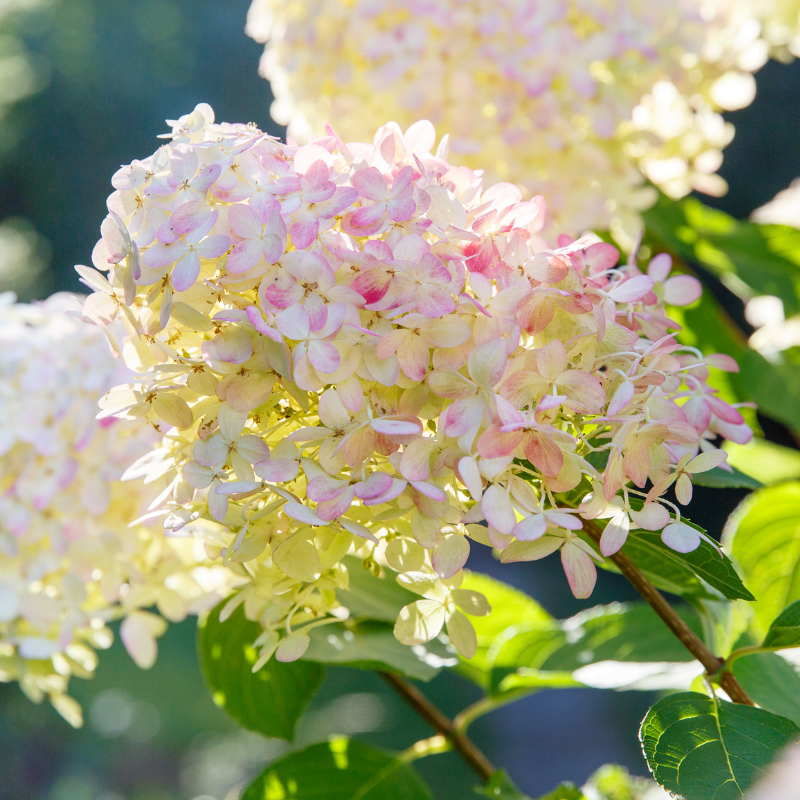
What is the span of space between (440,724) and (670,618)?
0.17 metres

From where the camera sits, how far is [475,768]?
38 cm

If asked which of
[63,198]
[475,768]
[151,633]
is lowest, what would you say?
[475,768]

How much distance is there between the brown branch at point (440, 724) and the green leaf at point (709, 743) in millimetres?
152

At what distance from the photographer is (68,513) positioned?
371 mm

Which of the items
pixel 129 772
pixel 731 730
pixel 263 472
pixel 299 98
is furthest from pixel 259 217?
pixel 129 772

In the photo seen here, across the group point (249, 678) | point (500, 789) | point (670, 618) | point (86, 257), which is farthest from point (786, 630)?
point (86, 257)

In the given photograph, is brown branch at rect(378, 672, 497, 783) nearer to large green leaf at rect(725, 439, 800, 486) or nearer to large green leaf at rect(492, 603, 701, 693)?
large green leaf at rect(492, 603, 701, 693)

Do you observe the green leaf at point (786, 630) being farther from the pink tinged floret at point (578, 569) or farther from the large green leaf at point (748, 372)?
the large green leaf at point (748, 372)

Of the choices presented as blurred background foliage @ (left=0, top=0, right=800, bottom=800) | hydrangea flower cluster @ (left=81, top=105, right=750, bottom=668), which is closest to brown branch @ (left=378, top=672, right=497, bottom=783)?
hydrangea flower cluster @ (left=81, top=105, right=750, bottom=668)

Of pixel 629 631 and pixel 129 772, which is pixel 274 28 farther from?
pixel 129 772

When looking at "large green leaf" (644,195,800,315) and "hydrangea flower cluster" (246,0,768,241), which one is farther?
"large green leaf" (644,195,800,315)

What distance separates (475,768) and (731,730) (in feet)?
0.55

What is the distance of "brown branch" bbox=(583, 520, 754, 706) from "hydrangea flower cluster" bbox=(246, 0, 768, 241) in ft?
0.94

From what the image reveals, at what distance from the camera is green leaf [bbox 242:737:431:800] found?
1.22ft
